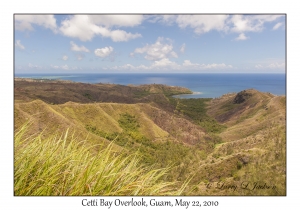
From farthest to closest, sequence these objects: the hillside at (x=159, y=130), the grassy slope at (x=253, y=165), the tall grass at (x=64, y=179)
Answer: the hillside at (x=159, y=130)
the grassy slope at (x=253, y=165)
the tall grass at (x=64, y=179)

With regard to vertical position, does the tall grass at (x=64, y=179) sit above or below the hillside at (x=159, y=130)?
above

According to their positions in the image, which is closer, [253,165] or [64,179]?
[64,179]

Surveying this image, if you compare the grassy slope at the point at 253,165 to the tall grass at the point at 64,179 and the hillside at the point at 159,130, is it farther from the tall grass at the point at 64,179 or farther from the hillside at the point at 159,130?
the tall grass at the point at 64,179

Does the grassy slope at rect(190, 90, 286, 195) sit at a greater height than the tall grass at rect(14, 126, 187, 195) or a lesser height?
lesser

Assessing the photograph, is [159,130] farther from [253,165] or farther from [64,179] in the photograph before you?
[64,179]

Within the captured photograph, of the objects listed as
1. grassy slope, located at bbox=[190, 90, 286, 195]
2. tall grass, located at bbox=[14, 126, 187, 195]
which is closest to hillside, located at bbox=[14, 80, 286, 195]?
grassy slope, located at bbox=[190, 90, 286, 195]

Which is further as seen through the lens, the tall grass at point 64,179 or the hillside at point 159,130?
the hillside at point 159,130

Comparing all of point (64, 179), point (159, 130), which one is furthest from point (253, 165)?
point (159, 130)

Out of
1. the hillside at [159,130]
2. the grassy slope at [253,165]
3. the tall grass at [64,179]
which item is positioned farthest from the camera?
the hillside at [159,130]

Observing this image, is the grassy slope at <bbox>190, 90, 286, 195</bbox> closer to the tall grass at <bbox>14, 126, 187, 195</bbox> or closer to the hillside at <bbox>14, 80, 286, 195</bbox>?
the hillside at <bbox>14, 80, 286, 195</bbox>

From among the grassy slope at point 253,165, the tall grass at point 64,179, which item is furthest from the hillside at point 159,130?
the tall grass at point 64,179

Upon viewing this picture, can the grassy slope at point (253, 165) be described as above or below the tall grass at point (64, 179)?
below
